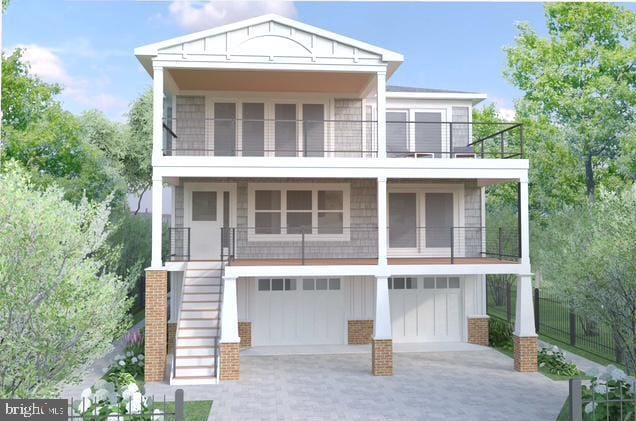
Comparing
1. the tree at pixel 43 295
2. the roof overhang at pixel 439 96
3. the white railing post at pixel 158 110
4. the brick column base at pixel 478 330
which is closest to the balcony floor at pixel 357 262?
the brick column base at pixel 478 330

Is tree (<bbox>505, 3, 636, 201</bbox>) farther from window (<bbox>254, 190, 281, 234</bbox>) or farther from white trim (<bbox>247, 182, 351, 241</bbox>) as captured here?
window (<bbox>254, 190, 281, 234</bbox>)

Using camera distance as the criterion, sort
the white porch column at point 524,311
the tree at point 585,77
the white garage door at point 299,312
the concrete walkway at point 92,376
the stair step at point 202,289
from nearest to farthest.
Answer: the concrete walkway at point 92,376 < the white porch column at point 524,311 < the stair step at point 202,289 < the white garage door at point 299,312 < the tree at point 585,77

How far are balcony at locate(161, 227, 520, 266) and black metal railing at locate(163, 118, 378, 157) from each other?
246 centimetres

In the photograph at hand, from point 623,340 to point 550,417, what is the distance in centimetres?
209

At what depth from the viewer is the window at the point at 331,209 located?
1986 centimetres

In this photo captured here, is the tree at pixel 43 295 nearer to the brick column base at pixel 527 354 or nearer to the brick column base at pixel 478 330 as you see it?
the brick column base at pixel 527 354

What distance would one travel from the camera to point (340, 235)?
781 inches

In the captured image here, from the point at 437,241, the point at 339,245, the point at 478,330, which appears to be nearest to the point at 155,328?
the point at 339,245

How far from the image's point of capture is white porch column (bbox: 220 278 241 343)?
1551cm

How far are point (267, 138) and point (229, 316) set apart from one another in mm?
6432

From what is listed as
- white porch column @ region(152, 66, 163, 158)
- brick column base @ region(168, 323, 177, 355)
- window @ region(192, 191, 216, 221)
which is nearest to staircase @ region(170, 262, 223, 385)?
window @ region(192, 191, 216, 221)

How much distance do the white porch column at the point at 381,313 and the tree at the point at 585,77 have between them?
10.4 m

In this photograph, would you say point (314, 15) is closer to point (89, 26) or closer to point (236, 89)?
point (89, 26)

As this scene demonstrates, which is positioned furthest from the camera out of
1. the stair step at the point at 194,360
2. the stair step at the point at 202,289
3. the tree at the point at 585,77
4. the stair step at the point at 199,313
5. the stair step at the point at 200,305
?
the tree at the point at 585,77
